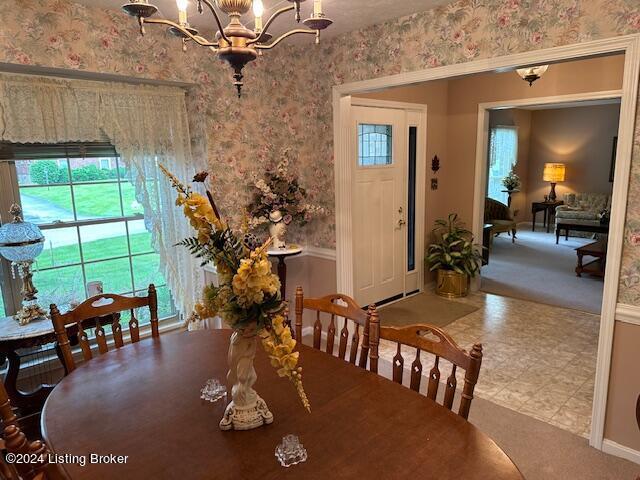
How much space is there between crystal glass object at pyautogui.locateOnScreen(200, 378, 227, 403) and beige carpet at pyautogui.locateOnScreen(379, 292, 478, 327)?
287cm

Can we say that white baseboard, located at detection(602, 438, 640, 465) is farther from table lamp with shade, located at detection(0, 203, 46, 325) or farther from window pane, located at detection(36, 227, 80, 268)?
window pane, located at detection(36, 227, 80, 268)

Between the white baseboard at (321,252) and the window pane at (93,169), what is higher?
the window pane at (93,169)

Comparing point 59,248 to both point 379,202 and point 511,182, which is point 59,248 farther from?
point 511,182

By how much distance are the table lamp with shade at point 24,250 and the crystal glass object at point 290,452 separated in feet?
6.81

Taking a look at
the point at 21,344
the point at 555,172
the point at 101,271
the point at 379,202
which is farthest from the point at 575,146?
the point at 21,344

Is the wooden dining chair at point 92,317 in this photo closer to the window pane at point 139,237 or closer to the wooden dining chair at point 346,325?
the wooden dining chair at point 346,325

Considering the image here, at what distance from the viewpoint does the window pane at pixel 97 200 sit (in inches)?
121

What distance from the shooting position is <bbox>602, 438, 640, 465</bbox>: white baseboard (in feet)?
7.71

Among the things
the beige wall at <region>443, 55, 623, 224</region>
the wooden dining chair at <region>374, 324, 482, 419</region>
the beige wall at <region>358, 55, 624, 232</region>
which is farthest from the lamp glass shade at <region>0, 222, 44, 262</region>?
the beige wall at <region>443, 55, 623, 224</region>

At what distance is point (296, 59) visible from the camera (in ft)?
12.2

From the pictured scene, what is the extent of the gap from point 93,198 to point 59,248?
414 mm

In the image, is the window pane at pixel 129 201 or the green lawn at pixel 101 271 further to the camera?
the window pane at pixel 129 201

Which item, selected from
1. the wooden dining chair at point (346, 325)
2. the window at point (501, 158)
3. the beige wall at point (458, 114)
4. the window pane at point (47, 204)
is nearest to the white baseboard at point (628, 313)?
the wooden dining chair at point (346, 325)

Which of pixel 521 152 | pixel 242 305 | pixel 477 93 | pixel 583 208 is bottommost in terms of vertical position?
pixel 583 208
